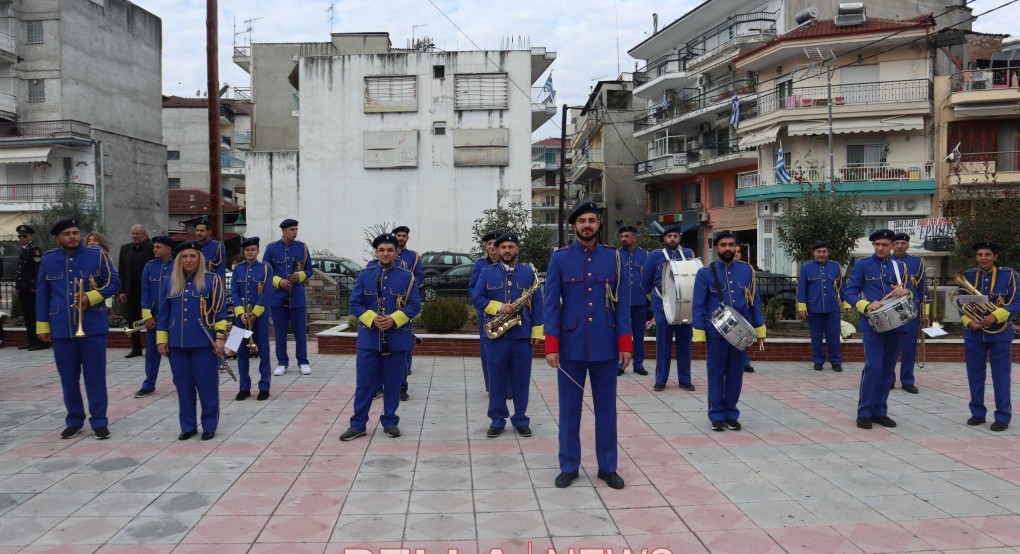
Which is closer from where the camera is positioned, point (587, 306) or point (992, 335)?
point (587, 306)

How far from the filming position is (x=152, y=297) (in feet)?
29.6

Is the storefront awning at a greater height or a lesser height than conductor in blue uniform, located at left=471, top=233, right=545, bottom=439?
greater

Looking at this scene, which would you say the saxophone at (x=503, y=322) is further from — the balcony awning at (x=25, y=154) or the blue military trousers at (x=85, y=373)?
the balcony awning at (x=25, y=154)

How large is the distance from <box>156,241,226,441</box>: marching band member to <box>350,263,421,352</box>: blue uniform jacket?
4.36 feet

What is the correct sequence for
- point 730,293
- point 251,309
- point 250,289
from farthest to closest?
1. point 250,289
2. point 251,309
3. point 730,293

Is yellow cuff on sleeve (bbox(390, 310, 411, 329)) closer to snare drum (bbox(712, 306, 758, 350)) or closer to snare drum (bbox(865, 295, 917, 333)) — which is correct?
snare drum (bbox(712, 306, 758, 350))

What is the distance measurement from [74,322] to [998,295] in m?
9.10

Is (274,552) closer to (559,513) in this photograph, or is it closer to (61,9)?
(559,513)

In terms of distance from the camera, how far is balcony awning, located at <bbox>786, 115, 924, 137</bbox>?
30.6 metres

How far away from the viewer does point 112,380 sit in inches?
407

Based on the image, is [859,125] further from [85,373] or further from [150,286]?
[85,373]

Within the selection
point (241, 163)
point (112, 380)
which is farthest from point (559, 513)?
point (241, 163)

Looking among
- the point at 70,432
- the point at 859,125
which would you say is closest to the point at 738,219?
the point at 859,125

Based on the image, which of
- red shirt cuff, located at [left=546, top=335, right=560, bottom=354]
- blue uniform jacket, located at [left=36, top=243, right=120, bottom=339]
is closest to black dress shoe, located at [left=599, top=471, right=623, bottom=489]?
red shirt cuff, located at [left=546, top=335, right=560, bottom=354]
